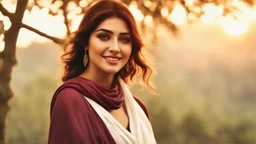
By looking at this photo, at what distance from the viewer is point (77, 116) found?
52.4 inches

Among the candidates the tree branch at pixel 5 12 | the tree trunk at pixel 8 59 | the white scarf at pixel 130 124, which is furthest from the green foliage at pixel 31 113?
the white scarf at pixel 130 124

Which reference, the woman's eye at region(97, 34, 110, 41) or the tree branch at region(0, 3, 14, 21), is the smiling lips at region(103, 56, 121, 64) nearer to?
the woman's eye at region(97, 34, 110, 41)

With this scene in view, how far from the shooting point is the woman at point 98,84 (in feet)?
4.36

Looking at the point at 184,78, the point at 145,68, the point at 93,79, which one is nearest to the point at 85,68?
the point at 93,79

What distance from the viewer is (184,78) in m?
4.27

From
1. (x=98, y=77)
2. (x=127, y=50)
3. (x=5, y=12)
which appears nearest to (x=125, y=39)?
(x=127, y=50)

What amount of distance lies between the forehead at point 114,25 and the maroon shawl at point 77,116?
0.55ft

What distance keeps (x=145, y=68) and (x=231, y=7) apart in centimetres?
168

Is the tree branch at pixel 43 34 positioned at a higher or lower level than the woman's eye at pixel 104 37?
lower

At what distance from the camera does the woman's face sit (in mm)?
1390

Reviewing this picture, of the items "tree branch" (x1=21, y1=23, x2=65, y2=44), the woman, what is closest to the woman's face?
the woman

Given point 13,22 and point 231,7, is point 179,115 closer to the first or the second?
point 231,7

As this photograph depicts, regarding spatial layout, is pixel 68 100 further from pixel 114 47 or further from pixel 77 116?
pixel 114 47

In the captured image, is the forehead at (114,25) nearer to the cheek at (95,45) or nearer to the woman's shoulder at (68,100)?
the cheek at (95,45)
